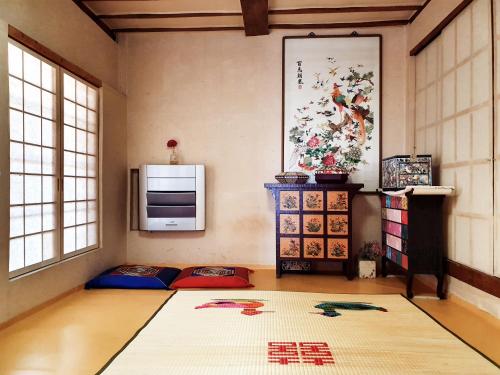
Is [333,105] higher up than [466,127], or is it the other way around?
[333,105]

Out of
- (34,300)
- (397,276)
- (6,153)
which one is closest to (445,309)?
(397,276)

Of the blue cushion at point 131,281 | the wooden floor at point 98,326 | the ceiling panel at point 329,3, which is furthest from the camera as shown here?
the ceiling panel at point 329,3

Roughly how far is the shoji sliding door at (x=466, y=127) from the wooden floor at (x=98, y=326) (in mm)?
490

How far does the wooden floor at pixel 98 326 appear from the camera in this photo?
92.0 inches

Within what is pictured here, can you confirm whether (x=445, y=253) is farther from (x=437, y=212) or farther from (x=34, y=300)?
(x=34, y=300)

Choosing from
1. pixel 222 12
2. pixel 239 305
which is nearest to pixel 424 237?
pixel 239 305

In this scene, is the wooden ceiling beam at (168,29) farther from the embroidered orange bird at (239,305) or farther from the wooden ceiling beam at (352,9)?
the embroidered orange bird at (239,305)

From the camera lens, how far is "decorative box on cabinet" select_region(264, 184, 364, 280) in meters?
4.47

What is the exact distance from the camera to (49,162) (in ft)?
11.6

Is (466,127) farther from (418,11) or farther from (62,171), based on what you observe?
(62,171)

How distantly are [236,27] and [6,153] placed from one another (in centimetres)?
309

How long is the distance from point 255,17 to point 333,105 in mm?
1372

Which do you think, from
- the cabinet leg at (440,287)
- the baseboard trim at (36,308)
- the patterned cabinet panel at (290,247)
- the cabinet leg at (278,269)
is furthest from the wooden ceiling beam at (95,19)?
the cabinet leg at (440,287)

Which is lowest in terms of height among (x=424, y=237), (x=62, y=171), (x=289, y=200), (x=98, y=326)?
(x=98, y=326)
